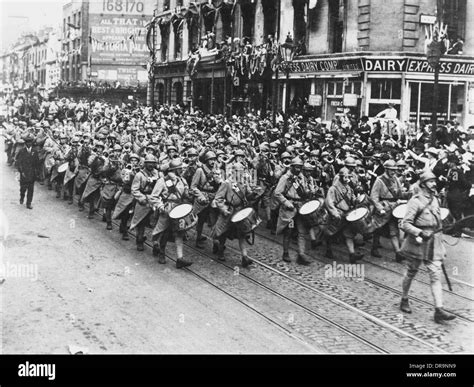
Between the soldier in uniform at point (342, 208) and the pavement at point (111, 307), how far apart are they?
9.49 ft

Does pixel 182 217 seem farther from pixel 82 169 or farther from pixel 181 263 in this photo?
pixel 82 169

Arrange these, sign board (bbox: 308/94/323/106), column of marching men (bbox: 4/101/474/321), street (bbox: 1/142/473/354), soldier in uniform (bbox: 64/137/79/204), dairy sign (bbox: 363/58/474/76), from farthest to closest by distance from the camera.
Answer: sign board (bbox: 308/94/323/106)
dairy sign (bbox: 363/58/474/76)
soldier in uniform (bbox: 64/137/79/204)
column of marching men (bbox: 4/101/474/321)
street (bbox: 1/142/473/354)

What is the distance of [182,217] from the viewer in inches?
429

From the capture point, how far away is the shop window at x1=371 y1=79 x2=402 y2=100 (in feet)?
77.6

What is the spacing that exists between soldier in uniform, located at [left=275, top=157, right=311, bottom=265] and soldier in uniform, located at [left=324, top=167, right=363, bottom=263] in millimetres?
480

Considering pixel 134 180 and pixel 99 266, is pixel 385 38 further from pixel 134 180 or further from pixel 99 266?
pixel 99 266

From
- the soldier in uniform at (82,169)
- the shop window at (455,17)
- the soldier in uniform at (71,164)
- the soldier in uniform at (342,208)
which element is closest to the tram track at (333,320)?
the soldier in uniform at (342,208)

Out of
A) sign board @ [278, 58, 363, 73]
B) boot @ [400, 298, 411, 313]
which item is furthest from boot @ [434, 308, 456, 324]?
sign board @ [278, 58, 363, 73]

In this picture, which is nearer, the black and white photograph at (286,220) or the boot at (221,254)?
the black and white photograph at (286,220)

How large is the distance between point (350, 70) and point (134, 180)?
1451cm

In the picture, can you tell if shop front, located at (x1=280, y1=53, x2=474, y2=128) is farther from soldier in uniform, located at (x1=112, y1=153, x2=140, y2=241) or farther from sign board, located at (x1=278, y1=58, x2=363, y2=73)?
soldier in uniform, located at (x1=112, y1=153, x2=140, y2=241)

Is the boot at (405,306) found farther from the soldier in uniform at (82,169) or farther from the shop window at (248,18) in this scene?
the shop window at (248,18)

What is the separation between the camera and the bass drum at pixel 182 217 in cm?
1088
